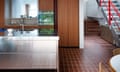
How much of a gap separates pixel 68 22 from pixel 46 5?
100 cm

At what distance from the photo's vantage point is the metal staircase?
654 cm

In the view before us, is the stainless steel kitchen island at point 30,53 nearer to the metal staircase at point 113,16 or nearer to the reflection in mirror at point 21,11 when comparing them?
the metal staircase at point 113,16

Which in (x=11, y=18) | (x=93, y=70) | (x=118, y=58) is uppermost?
(x=11, y=18)

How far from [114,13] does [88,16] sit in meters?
5.92

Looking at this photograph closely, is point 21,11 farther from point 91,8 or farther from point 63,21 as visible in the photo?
point 91,8

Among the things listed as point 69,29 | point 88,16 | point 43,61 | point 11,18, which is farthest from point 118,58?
point 88,16

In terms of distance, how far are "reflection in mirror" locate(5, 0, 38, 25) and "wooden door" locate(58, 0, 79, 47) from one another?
0.96m

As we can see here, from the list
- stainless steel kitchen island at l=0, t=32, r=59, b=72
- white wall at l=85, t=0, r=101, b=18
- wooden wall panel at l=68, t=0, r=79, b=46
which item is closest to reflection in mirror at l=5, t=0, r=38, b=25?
wooden wall panel at l=68, t=0, r=79, b=46

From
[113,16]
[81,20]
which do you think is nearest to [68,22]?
[81,20]

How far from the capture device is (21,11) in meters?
8.14

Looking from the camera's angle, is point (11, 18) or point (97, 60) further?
point (11, 18)

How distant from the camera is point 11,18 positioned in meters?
8.02

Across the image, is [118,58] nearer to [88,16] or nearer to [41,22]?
[41,22]

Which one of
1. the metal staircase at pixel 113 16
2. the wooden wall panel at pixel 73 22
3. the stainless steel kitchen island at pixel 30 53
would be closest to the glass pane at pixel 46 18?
the wooden wall panel at pixel 73 22
